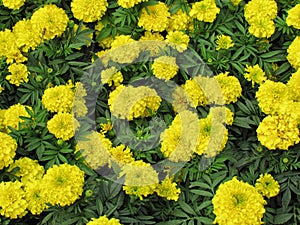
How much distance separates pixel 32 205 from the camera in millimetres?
2496

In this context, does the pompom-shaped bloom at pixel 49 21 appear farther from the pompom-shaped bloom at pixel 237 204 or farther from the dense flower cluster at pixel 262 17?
the pompom-shaped bloom at pixel 237 204

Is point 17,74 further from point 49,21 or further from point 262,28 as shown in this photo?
point 262,28

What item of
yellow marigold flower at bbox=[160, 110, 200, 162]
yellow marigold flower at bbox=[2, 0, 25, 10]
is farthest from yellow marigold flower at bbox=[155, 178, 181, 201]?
yellow marigold flower at bbox=[2, 0, 25, 10]

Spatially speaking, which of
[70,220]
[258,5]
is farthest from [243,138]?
[70,220]

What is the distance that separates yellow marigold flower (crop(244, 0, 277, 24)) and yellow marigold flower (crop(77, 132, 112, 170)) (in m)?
1.07

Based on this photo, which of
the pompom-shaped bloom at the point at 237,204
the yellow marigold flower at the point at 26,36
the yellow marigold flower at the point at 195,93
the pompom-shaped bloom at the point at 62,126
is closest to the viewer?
the pompom-shaped bloom at the point at 237,204

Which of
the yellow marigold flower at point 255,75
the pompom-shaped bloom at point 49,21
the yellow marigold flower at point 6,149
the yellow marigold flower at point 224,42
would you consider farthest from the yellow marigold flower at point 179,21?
the yellow marigold flower at point 6,149

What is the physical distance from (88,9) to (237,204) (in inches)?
53.0

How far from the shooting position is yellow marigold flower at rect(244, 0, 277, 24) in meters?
2.89

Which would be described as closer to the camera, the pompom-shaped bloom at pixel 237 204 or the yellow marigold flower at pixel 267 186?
the pompom-shaped bloom at pixel 237 204

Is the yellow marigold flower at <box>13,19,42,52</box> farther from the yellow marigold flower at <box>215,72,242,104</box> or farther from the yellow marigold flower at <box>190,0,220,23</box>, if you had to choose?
the yellow marigold flower at <box>215,72,242,104</box>

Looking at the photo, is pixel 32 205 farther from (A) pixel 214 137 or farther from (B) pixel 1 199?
(A) pixel 214 137

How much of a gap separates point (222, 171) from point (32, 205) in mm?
925

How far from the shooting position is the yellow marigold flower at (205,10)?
2902 millimetres
